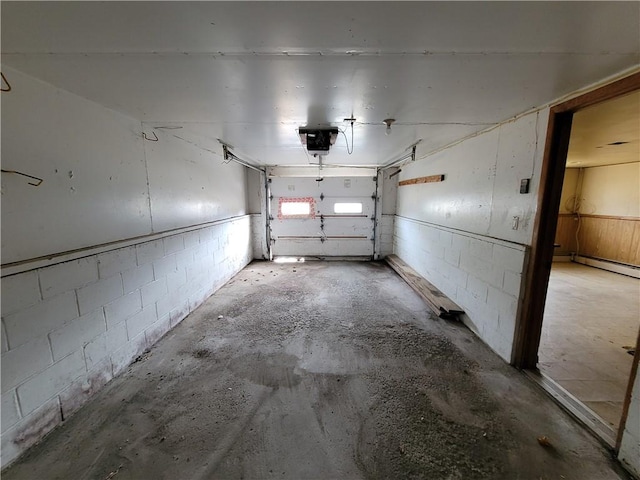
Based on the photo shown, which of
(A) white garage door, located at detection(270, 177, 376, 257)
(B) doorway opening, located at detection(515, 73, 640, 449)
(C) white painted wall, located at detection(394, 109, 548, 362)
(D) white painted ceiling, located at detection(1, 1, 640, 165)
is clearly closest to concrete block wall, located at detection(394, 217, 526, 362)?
(C) white painted wall, located at detection(394, 109, 548, 362)

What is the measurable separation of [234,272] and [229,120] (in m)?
3.08

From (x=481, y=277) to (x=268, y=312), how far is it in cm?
243

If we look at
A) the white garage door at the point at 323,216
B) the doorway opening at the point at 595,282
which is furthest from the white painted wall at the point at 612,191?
the white garage door at the point at 323,216

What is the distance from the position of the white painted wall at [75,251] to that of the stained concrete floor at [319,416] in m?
0.26

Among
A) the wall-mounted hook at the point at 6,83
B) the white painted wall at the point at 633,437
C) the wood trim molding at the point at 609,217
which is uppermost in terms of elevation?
the wall-mounted hook at the point at 6,83

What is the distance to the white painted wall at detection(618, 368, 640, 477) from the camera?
4.27 ft

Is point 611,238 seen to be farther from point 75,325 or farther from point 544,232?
point 75,325

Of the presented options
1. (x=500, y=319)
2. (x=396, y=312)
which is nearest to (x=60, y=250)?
(x=396, y=312)

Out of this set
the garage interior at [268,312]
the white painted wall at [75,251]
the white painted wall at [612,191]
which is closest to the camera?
the garage interior at [268,312]

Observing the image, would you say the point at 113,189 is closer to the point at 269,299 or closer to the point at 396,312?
the point at 269,299

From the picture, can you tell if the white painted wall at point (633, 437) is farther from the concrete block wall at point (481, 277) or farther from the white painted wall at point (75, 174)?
the white painted wall at point (75, 174)

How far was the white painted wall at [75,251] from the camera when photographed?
1.41m

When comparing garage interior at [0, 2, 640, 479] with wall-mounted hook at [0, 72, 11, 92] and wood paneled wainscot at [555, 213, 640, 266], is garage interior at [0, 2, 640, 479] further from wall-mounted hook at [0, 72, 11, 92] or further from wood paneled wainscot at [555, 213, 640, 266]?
wood paneled wainscot at [555, 213, 640, 266]

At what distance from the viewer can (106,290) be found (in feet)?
6.46
